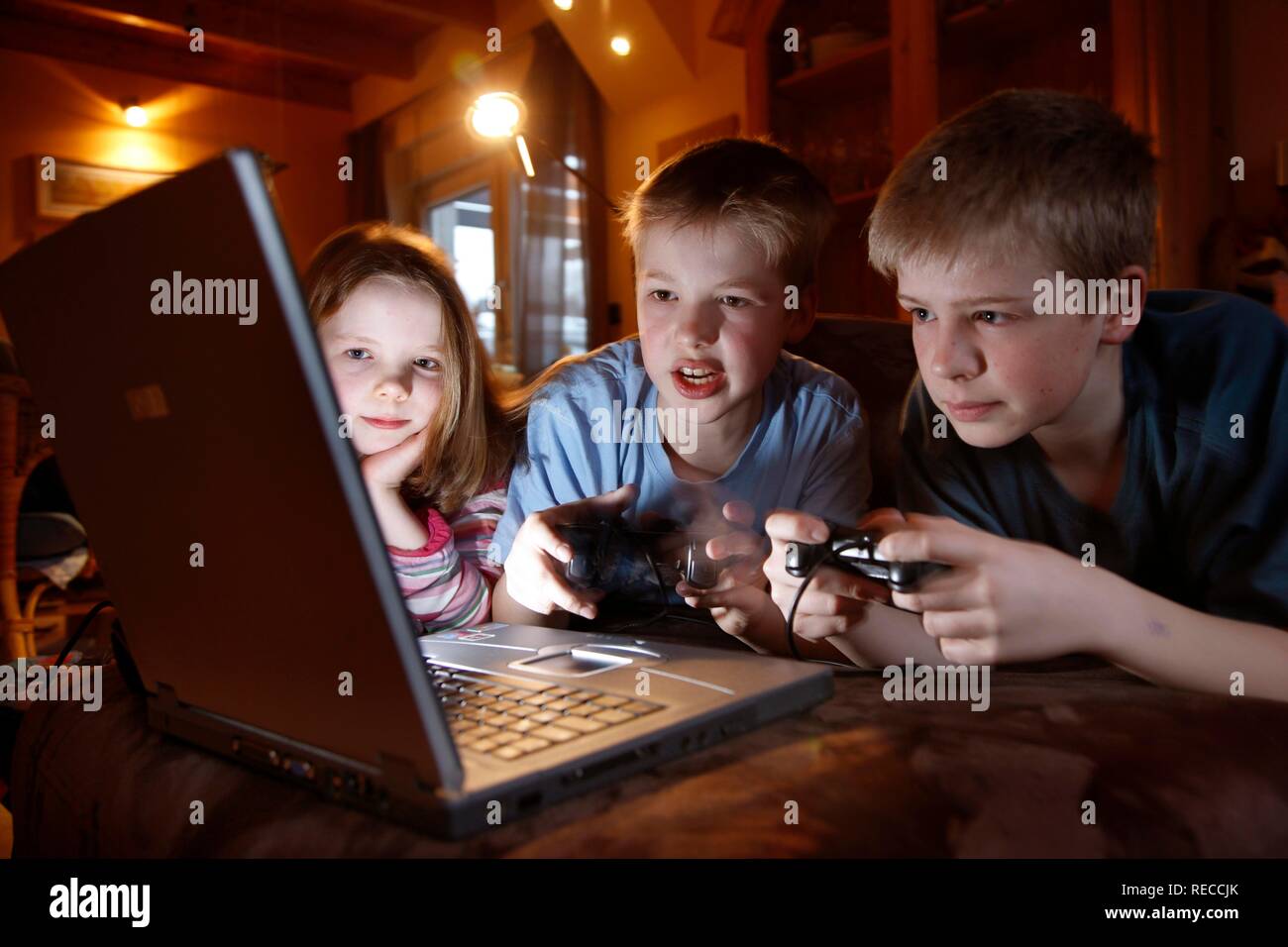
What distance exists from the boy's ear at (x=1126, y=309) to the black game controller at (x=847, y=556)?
0.34 meters

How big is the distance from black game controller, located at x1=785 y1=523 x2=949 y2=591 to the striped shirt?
1.73ft

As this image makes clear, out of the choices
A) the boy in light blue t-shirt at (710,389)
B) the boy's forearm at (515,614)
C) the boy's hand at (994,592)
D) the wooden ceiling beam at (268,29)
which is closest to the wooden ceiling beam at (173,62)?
the wooden ceiling beam at (268,29)

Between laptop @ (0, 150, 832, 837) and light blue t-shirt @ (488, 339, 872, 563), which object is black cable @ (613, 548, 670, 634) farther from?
laptop @ (0, 150, 832, 837)

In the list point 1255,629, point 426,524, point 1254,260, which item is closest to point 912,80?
point 1254,260

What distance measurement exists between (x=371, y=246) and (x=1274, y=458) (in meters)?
0.99

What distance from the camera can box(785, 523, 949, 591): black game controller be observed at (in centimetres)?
62

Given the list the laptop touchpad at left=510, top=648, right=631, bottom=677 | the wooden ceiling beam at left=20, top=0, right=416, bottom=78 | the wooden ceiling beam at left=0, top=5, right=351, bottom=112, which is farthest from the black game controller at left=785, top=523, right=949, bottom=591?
the wooden ceiling beam at left=0, top=5, right=351, bottom=112

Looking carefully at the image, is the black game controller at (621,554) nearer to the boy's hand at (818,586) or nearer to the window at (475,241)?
the boy's hand at (818,586)

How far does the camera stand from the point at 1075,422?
2.82 ft

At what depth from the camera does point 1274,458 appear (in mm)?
698

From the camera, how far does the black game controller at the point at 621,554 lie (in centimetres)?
89

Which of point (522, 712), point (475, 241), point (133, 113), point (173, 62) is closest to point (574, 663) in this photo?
point (522, 712)

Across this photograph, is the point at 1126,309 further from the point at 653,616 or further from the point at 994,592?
the point at 653,616

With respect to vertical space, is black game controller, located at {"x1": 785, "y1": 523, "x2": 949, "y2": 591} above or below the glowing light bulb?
below
